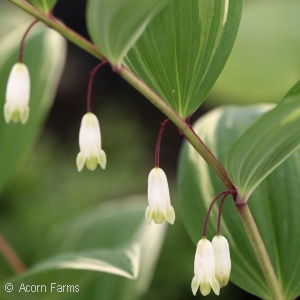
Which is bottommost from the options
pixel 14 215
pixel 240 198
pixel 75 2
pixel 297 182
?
pixel 240 198

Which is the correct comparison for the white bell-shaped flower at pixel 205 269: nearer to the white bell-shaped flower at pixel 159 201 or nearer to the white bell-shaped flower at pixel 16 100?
the white bell-shaped flower at pixel 159 201

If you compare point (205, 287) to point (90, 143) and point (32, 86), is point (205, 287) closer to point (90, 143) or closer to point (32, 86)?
point (90, 143)

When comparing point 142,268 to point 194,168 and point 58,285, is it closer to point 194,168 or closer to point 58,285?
point 58,285

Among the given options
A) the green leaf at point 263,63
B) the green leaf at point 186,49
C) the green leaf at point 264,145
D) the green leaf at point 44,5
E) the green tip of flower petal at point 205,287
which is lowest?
the green tip of flower petal at point 205,287

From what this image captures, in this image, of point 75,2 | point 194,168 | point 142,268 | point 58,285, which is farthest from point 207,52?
point 75,2

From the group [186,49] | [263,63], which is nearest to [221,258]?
[186,49]
